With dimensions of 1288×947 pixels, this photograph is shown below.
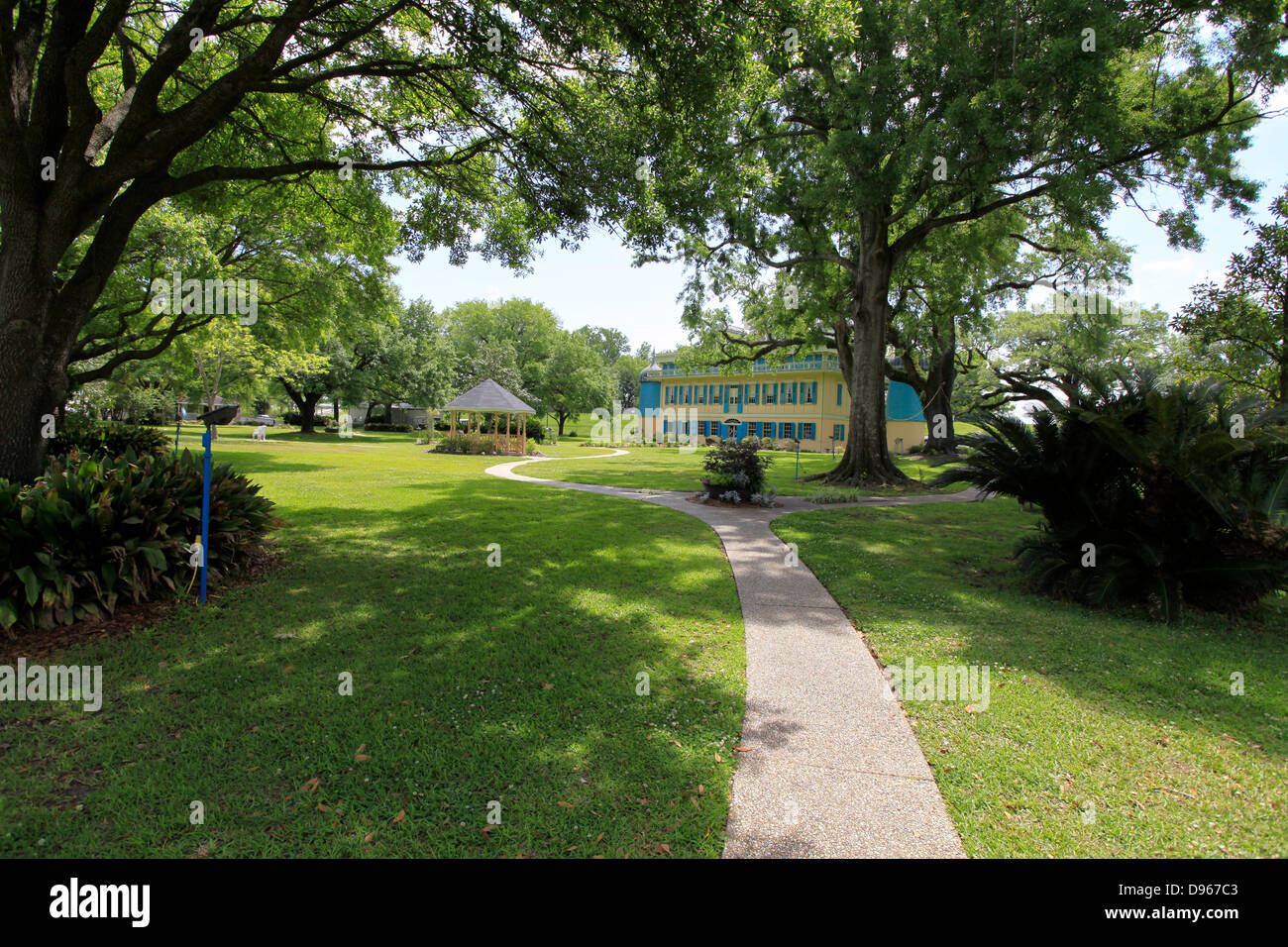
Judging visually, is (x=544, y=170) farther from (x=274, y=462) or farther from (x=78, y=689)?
(x=274, y=462)

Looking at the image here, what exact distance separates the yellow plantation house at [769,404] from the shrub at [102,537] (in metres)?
34.1

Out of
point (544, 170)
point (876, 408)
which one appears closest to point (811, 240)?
point (876, 408)

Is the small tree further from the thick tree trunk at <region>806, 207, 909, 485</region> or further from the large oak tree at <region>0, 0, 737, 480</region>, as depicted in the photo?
the large oak tree at <region>0, 0, 737, 480</region>

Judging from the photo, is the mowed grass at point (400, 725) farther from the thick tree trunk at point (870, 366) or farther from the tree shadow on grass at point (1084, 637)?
the thick tree trunk at point (870, 366)

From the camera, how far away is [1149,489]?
6.57 m

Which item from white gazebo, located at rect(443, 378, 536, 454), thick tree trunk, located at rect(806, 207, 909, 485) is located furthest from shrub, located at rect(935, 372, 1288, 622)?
white gazebo, located at rect(443, 378, 536, 454)

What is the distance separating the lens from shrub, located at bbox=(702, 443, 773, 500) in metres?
14.3

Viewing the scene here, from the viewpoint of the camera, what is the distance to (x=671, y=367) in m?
51.3

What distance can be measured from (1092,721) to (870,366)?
651 inches

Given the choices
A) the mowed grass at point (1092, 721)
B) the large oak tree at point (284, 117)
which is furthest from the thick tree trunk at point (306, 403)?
the mowed grass at point (1092, 721)

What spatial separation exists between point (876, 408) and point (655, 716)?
17.4 meters

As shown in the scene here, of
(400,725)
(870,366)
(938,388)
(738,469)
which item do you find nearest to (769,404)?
(938,388)

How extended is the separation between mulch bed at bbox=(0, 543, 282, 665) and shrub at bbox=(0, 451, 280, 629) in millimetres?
82

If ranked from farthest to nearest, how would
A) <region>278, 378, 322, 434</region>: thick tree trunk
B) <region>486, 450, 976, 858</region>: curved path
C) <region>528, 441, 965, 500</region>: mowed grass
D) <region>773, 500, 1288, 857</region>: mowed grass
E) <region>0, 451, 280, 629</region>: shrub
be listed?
<region>278, 378, 322, 434</region>: thick tree trunk → <region>528, 441, 965, 500</region>: mowed grass → <region>0, 451, 280, 629</region>: shrub → <region>773, 500, 1288, 857</region>: mowed grass → <region>486, 450, 976, 858</region>: curved path
